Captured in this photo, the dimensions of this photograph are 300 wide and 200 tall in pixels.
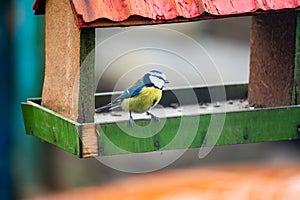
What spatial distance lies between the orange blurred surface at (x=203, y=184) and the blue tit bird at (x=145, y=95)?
287 cm

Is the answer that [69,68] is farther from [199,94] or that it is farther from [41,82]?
[41,82]

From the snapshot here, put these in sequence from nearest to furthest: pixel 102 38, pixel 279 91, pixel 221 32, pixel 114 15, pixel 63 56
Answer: pixel 114 15 → pixel 63 56 → pixel 279 91 → pixel 102 38 → pixel 221 32

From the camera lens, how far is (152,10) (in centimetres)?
325

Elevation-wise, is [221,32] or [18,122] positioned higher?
[221,32]

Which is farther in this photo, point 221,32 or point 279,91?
point 221,32

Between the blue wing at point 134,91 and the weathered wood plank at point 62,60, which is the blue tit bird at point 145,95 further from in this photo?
the weathered wood plank at point 62,60

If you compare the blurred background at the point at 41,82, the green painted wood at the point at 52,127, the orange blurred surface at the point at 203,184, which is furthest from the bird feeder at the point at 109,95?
the orange blurred surface at the point at 203,184

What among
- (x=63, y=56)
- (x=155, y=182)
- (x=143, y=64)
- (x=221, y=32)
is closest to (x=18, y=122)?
(x=143, y=64)

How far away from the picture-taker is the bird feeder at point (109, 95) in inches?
128

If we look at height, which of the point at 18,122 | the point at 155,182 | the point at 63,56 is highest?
the point at 63,56

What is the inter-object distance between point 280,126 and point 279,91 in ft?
0.97

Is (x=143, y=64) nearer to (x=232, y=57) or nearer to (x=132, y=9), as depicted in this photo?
(x=232, y=57)

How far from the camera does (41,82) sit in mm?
5773

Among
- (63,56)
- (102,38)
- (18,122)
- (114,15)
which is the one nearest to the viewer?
(114,15)
